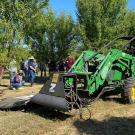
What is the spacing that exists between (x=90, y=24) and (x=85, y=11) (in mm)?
863

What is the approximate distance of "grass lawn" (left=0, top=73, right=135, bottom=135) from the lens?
30.8 feet

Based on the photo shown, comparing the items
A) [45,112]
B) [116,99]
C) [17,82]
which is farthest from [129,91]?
[17,82]

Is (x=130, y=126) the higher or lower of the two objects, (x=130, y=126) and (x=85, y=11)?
the lower

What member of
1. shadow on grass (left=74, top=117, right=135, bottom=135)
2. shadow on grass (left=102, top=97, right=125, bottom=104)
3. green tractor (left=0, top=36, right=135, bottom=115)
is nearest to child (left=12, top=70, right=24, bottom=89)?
shadow on grass (left=102, top=97, right=125, bottom=104)

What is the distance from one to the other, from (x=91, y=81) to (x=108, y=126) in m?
2.37

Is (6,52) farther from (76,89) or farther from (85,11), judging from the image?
(85,11)

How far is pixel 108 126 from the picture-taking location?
988 cm

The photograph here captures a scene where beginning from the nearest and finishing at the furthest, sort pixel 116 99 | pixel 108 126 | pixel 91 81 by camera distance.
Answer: pixel 108 126, pixel 91 81, pixel 116 99

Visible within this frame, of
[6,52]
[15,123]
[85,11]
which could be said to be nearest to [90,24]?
[85,11]

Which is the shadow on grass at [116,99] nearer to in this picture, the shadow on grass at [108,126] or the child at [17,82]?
the shadow on grass at [108,126]

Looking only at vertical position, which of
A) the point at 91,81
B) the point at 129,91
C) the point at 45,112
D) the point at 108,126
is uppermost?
the point at 91,81

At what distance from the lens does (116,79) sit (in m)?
13.3

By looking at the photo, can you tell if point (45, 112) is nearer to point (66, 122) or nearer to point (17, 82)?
point (66, 122)

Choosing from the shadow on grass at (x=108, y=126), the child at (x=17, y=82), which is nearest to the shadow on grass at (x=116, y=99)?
the shadow on grass at (x=108, y=126)
